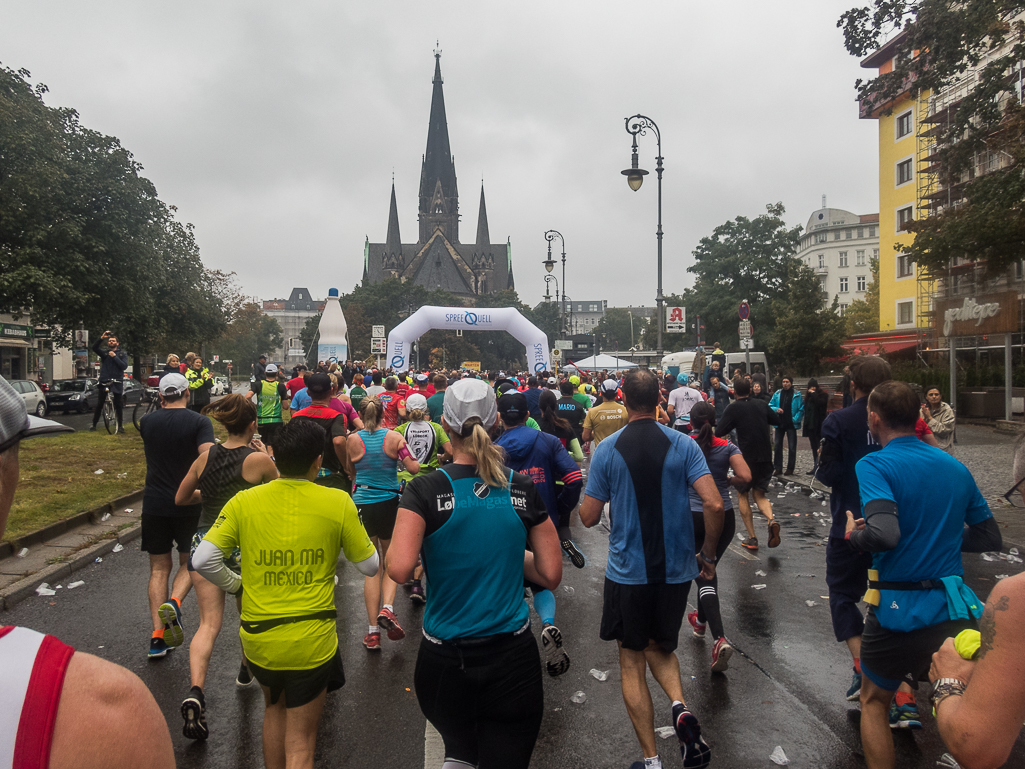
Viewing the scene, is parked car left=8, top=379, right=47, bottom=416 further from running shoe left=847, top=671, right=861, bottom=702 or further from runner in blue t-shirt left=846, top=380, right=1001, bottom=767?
runner in blue t-shirt left=846, top=380, right=1001, bottom=767

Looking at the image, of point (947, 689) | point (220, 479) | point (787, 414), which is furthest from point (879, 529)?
point (787, 414)

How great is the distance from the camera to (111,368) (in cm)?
1611

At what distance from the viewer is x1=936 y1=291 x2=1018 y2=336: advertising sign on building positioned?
74.1ft

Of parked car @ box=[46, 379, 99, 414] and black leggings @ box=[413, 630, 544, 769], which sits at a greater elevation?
black leggings @ box=[413, 630, 544, 769]

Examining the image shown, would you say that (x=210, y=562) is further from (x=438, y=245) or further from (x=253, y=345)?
(x=253, y=345)

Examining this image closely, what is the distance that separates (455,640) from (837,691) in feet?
10.5

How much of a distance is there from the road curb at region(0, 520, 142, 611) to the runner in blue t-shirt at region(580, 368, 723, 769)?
5559 mm

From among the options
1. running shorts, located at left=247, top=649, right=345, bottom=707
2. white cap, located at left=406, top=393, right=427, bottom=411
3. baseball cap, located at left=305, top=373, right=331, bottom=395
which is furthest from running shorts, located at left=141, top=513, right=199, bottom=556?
running shorts, located at left=247, top=649, right=345, bottom=707

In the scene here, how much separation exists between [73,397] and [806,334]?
35.2 m

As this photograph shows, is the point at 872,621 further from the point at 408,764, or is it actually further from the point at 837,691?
the point at 408,764

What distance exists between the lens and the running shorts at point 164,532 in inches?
208

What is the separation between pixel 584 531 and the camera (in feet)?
33.7

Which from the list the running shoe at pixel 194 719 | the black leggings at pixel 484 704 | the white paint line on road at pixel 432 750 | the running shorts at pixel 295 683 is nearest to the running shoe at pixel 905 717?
the white paint line on road at pixel 432 750

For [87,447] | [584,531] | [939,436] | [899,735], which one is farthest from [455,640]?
[87,447]
